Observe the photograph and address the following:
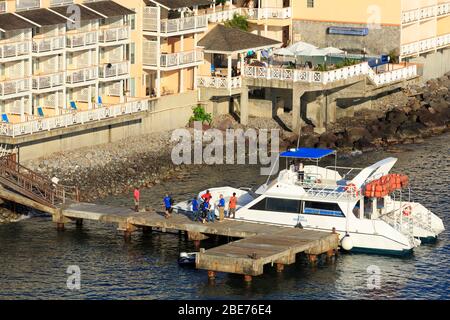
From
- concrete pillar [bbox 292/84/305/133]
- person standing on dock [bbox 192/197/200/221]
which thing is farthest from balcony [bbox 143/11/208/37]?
person standing on dock [bbox 192/197/200/221]

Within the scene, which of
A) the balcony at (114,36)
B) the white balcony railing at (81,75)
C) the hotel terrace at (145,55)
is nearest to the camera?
the hotel terrace at (145,55)

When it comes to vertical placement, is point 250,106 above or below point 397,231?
above

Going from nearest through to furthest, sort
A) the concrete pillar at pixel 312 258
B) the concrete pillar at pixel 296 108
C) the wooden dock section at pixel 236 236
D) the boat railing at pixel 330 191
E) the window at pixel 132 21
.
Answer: the wooden dock section at pixel 236 236
the concrete pillar at pixel 312 258
the boat railing at pixel 330 191
the window at pixel 132 21
the concrete pillar at pixel 296 108

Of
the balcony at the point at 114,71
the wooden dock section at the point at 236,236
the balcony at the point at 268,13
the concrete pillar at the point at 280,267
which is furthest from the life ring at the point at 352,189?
the balcony at the point at 268,13

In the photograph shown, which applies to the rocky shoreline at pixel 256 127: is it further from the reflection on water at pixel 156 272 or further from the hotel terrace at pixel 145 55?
the reflection on water at pixel 156 272

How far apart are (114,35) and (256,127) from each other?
1217 centimetres

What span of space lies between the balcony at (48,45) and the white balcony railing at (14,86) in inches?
70.1

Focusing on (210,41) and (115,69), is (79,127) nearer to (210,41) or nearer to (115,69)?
(115,69)

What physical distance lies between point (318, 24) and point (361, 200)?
39.0 metres

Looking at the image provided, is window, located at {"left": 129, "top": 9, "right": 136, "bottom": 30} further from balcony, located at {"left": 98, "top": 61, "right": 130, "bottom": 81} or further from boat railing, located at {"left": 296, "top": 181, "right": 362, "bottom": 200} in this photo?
boat railing, located at {"left": 296, "top": 181, "right": 362, "bottom": 200}

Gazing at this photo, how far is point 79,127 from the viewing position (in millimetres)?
91812

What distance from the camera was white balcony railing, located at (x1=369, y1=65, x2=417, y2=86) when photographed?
107 metres

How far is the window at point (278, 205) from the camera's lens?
78188 millimetres

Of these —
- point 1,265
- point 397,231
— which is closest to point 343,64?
point 397,231
